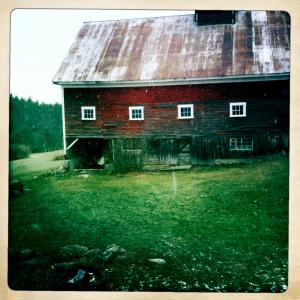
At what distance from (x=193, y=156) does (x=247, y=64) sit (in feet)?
3.76

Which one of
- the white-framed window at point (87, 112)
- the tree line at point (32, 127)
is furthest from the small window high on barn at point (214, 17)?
the tree line at point (32, 127)

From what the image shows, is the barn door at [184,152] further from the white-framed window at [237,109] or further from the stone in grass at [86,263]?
the stone in grass at [86,263]

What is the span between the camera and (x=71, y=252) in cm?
310

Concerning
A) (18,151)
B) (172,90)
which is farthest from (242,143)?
(18,151)

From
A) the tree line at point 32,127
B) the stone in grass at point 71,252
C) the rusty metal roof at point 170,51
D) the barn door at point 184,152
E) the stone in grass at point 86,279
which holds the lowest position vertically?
the stone in grass at point 86,279

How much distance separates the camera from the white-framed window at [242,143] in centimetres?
320

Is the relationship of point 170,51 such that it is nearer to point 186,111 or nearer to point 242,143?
point 186,111

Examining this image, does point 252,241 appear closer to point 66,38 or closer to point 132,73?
point 132,73

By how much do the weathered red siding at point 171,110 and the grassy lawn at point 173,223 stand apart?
46 centimetres

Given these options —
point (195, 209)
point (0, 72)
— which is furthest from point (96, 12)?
point (195, 209)

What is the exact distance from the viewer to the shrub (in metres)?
3.04

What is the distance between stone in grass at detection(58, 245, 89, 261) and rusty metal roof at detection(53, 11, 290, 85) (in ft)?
5.89

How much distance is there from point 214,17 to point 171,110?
107cm

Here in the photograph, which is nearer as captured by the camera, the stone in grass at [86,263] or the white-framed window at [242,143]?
the stone in grass at [86,263]
